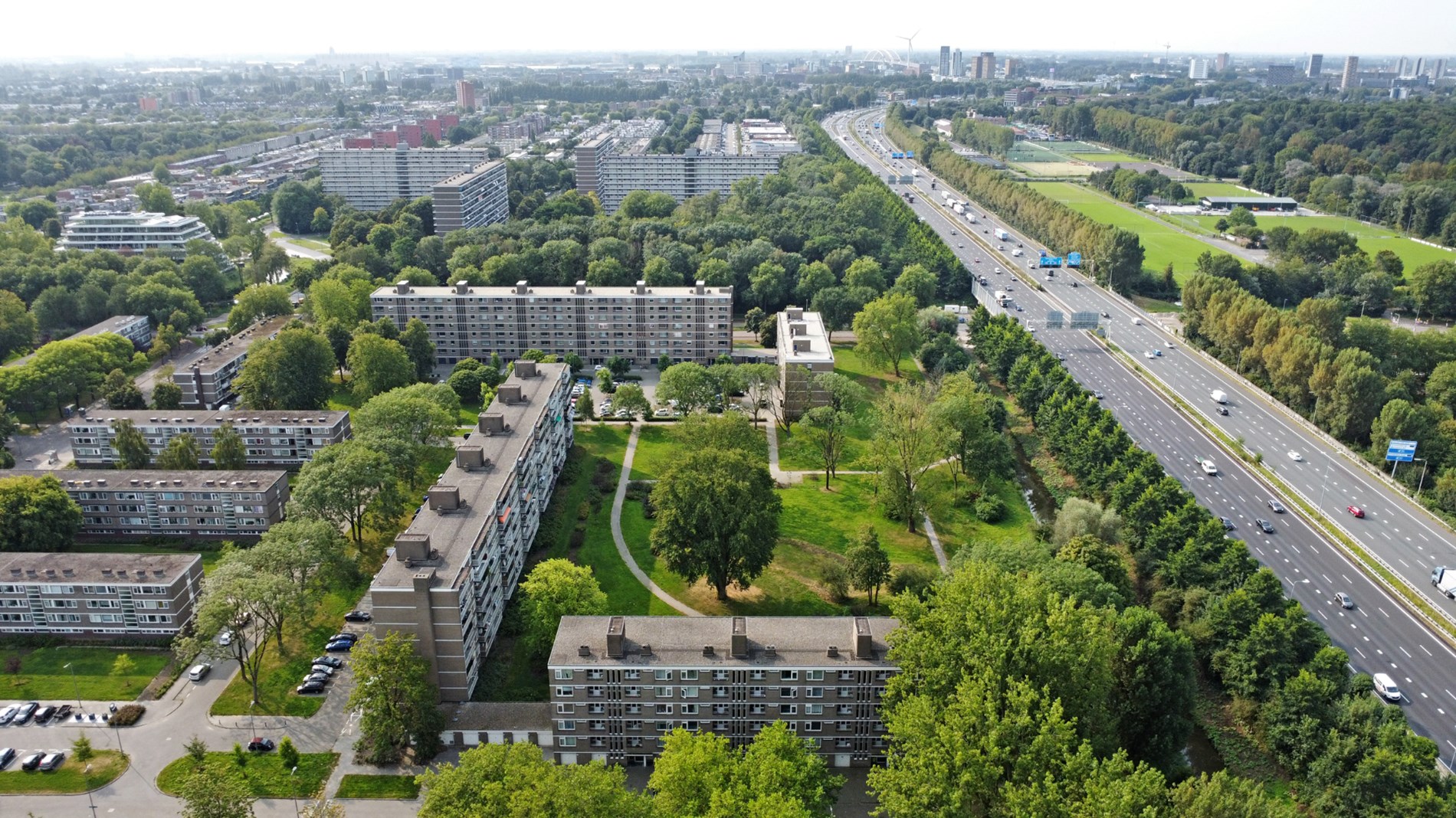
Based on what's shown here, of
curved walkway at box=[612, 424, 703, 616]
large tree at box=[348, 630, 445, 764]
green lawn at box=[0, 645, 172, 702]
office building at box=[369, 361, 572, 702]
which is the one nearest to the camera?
large tree at box=[348, 630, 445, 764]

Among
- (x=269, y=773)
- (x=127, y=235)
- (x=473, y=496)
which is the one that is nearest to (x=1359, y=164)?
(x=473, y=496)

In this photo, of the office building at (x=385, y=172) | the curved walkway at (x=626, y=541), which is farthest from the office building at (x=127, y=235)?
the curved walkway at (x=626, y=541)

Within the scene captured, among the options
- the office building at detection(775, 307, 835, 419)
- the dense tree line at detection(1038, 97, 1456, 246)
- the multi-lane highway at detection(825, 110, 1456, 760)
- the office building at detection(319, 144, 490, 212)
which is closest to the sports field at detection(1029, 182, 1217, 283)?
the multi-lane highway at detection(825, 110, 1456, 760)

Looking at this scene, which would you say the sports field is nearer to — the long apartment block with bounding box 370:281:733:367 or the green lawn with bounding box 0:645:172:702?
the long apartment block with bounding box 370:281:733:367

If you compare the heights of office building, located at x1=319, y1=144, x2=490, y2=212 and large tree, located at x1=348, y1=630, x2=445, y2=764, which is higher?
office building, located at x1=319, y1=144, x2=490, y2=212

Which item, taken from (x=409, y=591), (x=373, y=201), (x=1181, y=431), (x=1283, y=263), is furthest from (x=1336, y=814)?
(x=373, y=201)

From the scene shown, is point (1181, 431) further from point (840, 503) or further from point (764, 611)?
point (764, 611)
